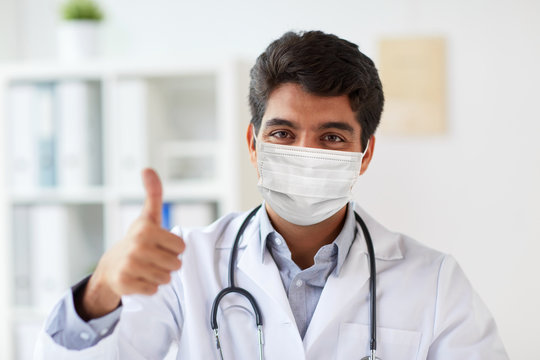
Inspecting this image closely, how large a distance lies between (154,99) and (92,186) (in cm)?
38

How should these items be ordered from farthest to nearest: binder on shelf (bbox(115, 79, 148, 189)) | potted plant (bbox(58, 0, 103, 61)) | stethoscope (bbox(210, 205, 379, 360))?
potted plant (bbox(58, 0, 103, 61)), binder on shelf (bbox(115, 79, 148, 189)), stethoscope (bbox(210, 205, 379, 360))

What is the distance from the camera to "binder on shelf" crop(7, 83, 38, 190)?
223 cm

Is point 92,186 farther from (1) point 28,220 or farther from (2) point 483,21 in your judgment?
(2) point 483,21

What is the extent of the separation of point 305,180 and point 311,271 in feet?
0.65

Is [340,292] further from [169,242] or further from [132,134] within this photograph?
[132,134]

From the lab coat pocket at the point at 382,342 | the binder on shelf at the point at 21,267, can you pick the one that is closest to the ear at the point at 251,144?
the lab coat pocket at the point at 382,342

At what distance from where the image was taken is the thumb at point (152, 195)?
3.09 ft

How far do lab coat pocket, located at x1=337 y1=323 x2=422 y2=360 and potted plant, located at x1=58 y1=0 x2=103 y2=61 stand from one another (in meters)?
1.50

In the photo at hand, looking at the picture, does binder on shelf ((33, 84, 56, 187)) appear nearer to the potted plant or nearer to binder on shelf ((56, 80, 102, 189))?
binder on shelf ((56, 80, 102, 189))

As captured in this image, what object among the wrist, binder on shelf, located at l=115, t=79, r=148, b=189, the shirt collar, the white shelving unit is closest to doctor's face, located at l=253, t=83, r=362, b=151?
the shirt collar

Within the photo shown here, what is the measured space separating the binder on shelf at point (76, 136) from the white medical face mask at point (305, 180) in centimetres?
109

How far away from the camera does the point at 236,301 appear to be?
4.25 feet

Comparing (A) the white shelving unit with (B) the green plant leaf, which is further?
(B) the green plant leaf

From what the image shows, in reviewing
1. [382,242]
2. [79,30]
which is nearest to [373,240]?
[382,242]
